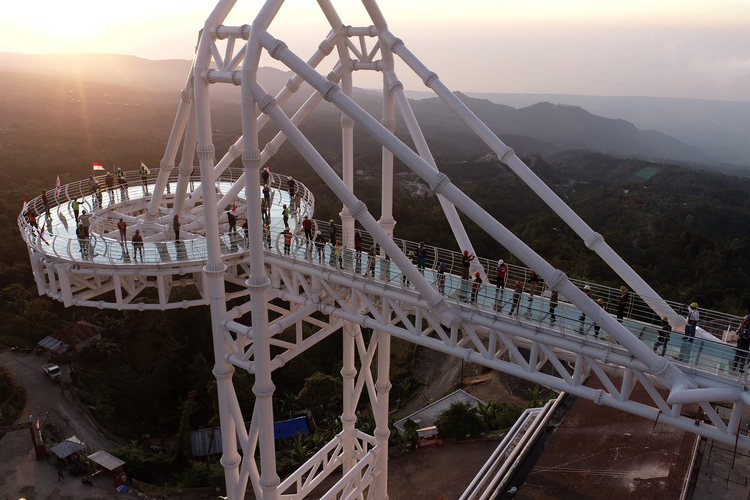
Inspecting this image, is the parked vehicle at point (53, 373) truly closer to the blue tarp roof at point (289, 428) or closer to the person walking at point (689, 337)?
the blue tarp roof at point (289, 428)

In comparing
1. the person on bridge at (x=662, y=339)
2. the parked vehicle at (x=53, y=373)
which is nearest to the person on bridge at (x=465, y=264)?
the person on bridge at (x=662, y=339)

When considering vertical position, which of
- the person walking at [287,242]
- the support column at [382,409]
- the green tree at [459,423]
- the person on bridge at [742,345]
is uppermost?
the person walking at [287,242]

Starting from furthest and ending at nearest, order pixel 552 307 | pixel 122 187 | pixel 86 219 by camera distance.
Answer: pixel 122 187
pixel 86 219
pixel 552 307

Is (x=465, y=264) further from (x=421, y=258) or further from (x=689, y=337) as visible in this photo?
(x=689, y=337)

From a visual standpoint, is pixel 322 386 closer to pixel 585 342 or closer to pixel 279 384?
pixel 279 384

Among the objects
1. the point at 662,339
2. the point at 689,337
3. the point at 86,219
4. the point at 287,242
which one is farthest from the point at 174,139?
the point at 689,337

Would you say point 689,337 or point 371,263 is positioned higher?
point 371,263

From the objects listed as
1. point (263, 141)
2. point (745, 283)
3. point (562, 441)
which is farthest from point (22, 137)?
point (745, 283)
